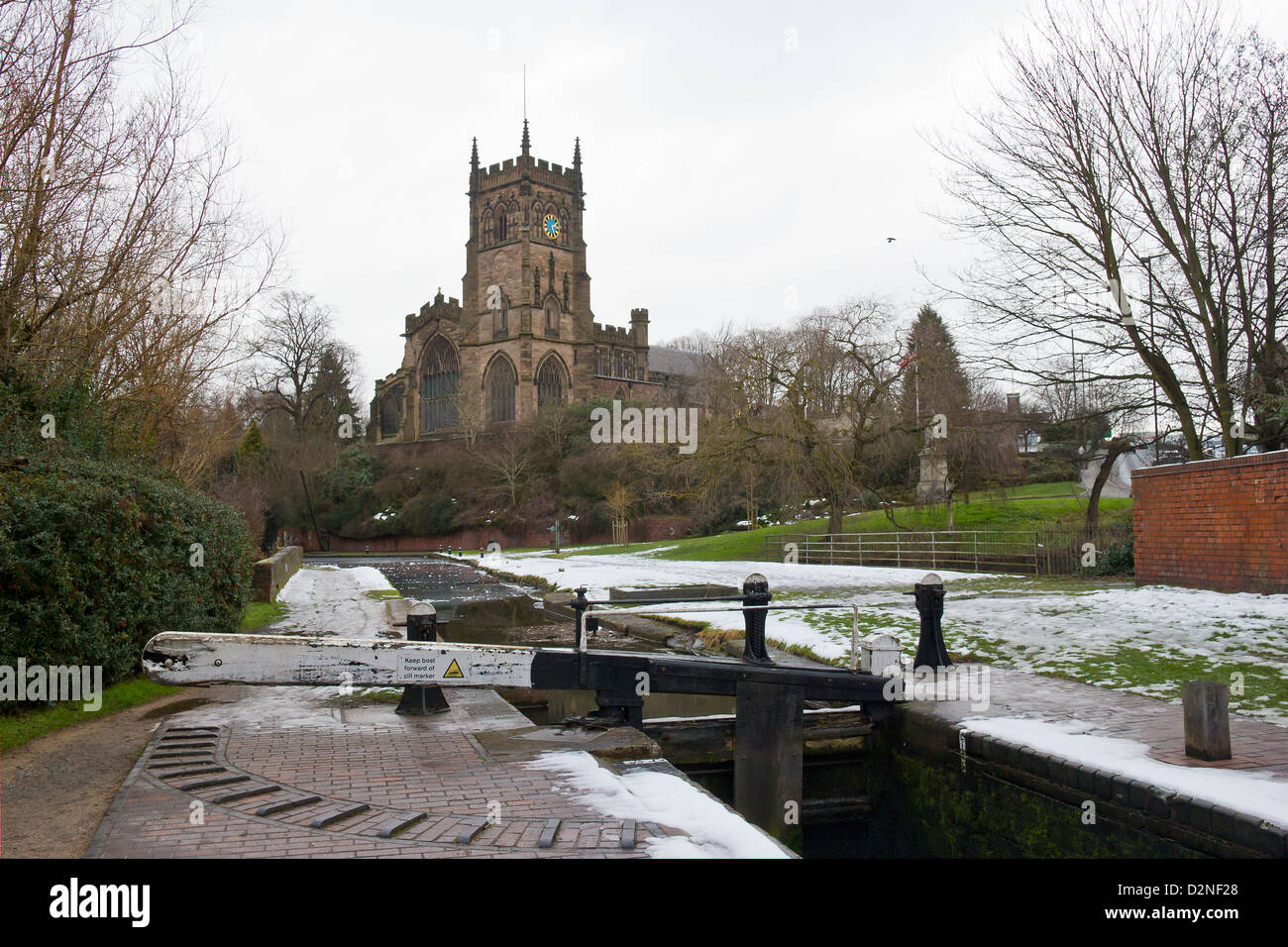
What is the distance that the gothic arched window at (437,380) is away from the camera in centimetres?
8106

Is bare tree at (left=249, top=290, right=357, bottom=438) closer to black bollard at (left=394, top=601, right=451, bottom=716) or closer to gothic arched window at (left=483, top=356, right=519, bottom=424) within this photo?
gothic arched window at (left=483, top=356, right=519, bottom=424)

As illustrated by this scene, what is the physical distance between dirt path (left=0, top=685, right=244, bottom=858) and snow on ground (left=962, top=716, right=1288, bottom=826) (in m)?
6.38

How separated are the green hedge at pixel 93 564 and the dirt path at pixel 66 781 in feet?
2.23

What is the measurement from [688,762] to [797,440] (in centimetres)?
A: 2334

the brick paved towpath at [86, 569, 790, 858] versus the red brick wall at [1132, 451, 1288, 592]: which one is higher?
the red brick wall at [1132, 451, 1288, 592]

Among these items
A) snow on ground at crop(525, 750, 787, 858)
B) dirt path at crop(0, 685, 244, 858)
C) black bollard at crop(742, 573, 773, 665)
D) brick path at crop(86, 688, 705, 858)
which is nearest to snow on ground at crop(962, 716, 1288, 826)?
black bollard at crop(742, 573, 773, 665)

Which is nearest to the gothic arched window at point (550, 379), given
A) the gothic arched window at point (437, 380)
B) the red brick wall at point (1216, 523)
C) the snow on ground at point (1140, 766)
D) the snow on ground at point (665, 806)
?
the gothic arched window at point (437, 380)

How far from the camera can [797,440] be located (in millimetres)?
31203

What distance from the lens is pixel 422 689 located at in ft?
28.2

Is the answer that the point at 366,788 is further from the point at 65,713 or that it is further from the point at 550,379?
the point at 550,379

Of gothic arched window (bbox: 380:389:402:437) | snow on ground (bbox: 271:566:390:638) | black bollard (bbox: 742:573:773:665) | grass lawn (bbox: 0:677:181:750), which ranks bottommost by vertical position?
grass lawn (bbox: 0:677:181:750)

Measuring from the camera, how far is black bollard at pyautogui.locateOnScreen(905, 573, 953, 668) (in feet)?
32.1
